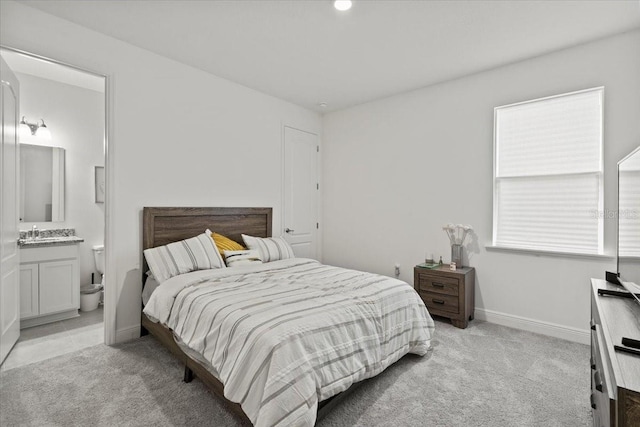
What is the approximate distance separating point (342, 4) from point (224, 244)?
2472 millimetres

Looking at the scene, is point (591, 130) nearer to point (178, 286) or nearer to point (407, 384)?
point (407, 384)

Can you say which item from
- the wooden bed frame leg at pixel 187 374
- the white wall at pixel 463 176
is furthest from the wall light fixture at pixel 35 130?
the white wall at pixel 463 176

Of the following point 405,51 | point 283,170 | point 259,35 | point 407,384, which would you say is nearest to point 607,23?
point 405,51

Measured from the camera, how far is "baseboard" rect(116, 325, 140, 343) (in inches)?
116

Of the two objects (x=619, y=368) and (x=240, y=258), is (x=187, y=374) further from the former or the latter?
Answer: (x=619, y=368)

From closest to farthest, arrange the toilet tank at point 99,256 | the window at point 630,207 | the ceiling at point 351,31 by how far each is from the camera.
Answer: the window at point 630,207 < the ceiling at point 351,31 < the toilet tank at point 99,256

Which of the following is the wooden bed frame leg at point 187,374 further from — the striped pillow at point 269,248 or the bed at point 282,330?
the striped pillow at point 269,248

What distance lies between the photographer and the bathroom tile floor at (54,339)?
8.67ft

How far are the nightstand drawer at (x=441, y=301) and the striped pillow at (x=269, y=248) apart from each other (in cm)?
161

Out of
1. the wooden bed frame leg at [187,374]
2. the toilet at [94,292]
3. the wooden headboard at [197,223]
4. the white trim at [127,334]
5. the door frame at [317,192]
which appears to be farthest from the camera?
the door frame at [317,192]

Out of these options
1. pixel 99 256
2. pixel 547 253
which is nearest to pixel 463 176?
pixel 547 253

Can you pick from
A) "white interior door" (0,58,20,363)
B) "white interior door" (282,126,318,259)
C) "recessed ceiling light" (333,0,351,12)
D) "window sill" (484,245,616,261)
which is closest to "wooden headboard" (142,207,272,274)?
"white interior door" (282,126,318,259)

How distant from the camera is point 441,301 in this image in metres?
3.42

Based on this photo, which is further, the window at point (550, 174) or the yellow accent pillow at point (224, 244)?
the yellow accent pillow at point (224, 244)
